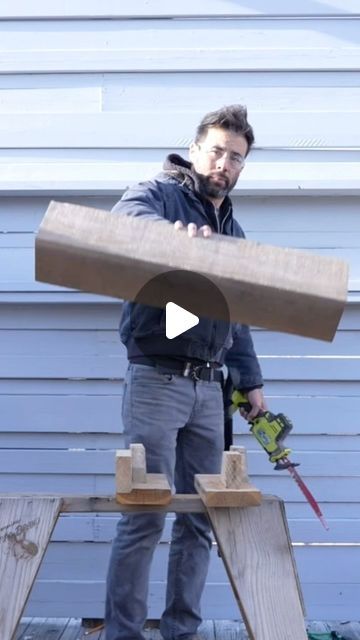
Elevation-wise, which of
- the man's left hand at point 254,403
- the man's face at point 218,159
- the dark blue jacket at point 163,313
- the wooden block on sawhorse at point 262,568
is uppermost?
the man's face at point 218,159

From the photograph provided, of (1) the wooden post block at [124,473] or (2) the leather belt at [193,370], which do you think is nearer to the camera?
(1) the wooden post block at [124,473]

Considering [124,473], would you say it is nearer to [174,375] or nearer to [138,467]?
[138,467]

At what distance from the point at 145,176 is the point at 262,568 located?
164 cm

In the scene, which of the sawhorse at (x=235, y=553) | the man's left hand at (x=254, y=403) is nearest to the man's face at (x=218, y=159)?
the man's left hand at (x=254, y=403)

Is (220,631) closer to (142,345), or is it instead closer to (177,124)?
(142,345)

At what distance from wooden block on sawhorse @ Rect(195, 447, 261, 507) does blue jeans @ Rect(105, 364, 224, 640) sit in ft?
1.51

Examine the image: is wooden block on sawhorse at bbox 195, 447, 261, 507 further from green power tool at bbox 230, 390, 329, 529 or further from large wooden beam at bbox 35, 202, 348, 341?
green power tool at bbox 230, 390, 329, 529

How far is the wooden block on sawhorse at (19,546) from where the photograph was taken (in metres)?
2.27

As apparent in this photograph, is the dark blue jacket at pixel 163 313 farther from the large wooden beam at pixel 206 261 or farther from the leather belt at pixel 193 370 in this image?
the large wooden beam at pixel 206 261

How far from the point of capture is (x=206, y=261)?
6.77 feet

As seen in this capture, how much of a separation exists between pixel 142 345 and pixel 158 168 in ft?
3.00

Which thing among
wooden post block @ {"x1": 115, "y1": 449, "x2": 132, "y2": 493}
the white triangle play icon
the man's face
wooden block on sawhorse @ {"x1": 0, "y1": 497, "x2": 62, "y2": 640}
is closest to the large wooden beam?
the white triangle play icon

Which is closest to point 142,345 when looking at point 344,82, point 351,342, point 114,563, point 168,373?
point 168,373

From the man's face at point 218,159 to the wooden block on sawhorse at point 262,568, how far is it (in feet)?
2.95
